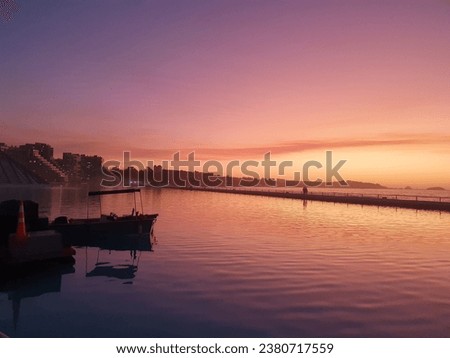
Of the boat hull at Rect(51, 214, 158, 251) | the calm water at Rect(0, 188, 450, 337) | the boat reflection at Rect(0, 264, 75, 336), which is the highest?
the boat hull at Rect(51, 214, 158, 251)

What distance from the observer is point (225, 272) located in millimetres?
20062

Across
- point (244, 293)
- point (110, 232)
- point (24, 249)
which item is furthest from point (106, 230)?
point (244, 293)

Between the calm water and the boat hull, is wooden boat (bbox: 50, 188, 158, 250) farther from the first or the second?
the calm water

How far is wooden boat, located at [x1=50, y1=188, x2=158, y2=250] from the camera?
1228 inches

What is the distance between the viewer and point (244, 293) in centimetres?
1596

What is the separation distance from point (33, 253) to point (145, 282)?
6978 millimetres

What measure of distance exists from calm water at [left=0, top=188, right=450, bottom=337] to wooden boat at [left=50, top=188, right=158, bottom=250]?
2243 mm

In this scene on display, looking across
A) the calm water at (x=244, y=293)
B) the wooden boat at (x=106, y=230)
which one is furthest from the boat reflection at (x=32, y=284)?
the wooden boat at (x=106, y=230)

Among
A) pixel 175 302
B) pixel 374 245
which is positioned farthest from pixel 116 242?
pixel 374 245

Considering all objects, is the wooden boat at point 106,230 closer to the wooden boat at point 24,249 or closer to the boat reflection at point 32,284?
the wooden boat at point 24,249

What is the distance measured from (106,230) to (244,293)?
20.7m

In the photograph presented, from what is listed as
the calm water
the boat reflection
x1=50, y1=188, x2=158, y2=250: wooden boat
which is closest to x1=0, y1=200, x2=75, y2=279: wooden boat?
the boat reflection

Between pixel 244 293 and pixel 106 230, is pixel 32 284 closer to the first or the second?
pixel 244 293

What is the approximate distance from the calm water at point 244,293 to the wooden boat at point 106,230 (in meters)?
2.24
